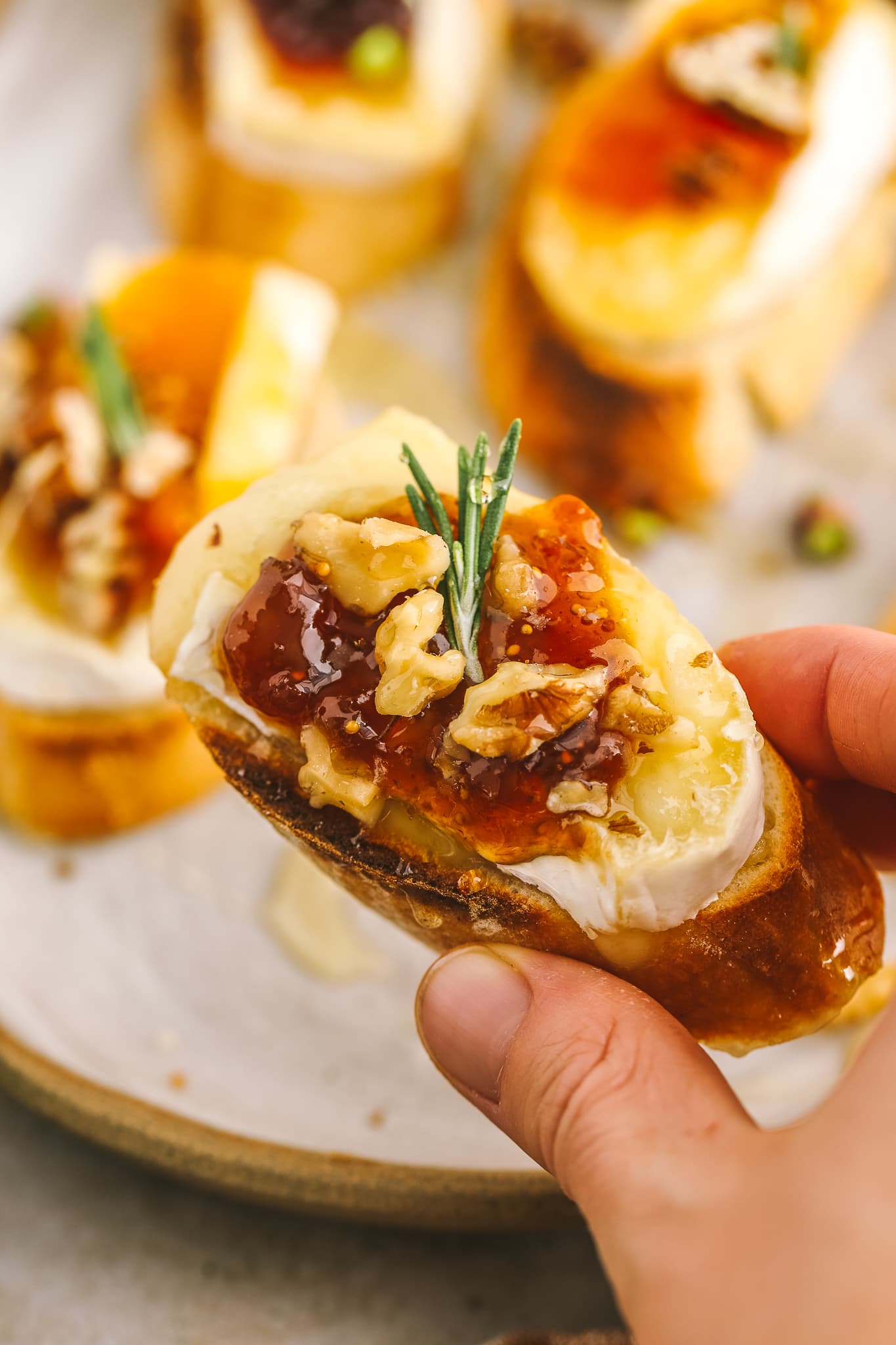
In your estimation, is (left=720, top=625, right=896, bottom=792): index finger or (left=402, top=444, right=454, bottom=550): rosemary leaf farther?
(left=720, top=625, right=896, bottom=792): index finger

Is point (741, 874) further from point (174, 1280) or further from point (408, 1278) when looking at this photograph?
point (174, 1280)

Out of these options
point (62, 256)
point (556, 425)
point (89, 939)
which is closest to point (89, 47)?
point (62, 256)

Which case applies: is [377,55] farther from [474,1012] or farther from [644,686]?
[474,1012]

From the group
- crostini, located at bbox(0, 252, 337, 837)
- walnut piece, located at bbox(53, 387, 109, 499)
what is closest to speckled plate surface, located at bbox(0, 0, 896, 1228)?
crostini, located at bbox(0, 252, 337, 837)

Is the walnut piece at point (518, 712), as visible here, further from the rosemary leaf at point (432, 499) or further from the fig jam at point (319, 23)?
the fig jam at point (319, 23)

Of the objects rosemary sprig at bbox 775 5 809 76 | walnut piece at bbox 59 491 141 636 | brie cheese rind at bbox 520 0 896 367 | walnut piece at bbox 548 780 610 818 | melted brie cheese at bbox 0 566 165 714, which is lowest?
melted brie cheese at bbox 0 566 165 714

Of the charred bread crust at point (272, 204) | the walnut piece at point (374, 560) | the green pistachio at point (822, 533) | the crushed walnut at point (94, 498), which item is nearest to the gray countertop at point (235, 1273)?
the crushed walnut at point (94, 498)

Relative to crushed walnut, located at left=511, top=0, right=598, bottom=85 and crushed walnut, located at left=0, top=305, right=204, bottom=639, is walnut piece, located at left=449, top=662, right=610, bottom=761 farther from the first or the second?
crushed walnut, located at left=511, top=0, right=598, bottom=85
